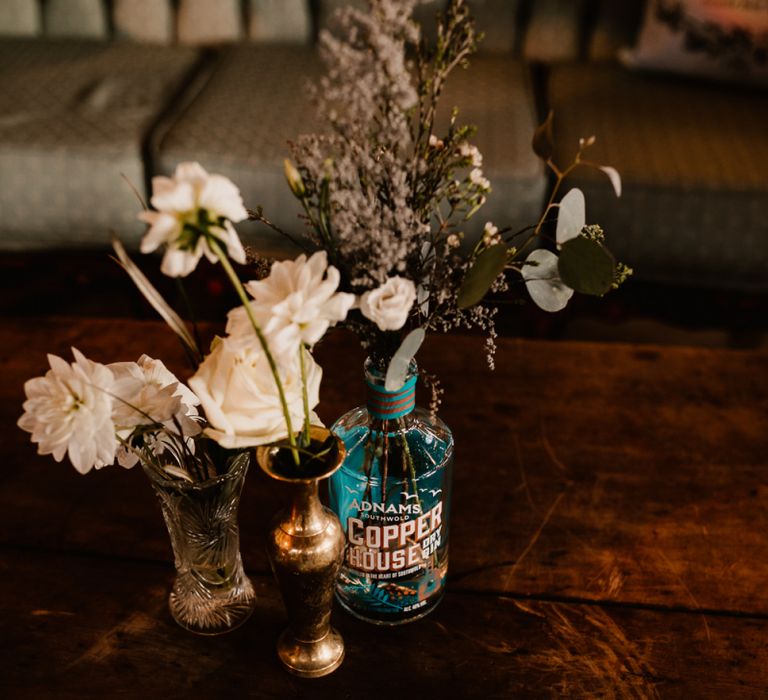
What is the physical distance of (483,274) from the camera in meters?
0.56

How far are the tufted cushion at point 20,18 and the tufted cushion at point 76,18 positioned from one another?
0.02 metres

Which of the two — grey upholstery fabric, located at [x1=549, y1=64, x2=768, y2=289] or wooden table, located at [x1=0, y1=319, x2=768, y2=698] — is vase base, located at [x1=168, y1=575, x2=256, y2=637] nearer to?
wooden table, located at [x1=0, y1=319, x2=768, y2=698]

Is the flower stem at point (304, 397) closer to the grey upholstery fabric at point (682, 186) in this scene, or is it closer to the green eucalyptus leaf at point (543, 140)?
the green eucalyptus leaf at point (543, 140)

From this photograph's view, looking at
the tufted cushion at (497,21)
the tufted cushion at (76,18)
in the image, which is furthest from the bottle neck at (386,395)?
the tufted cushion at (76,18)

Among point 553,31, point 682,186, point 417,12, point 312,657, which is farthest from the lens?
point 553,31

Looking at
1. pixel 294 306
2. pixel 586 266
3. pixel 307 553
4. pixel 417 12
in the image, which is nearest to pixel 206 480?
pixel 307 553

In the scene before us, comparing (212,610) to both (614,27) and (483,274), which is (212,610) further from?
(614,27)

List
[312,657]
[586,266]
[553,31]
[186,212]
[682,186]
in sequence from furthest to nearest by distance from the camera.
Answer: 1. [553,31]
2. [682,186]
3. [312,657]
4. [586,266]
5. [186,212]

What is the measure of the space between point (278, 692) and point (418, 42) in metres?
0.52

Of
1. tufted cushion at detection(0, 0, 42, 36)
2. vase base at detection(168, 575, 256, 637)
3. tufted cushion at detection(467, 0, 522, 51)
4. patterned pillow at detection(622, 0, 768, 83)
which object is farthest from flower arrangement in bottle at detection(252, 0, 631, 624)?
tufted cushion at detection(0, 0, 42, 36)

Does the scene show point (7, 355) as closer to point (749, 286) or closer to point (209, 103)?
point (209, 103)

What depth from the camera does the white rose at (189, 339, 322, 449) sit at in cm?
53

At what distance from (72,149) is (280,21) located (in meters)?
0.66


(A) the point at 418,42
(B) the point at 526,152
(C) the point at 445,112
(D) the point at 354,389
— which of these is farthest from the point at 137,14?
(A) the point at 418,42
